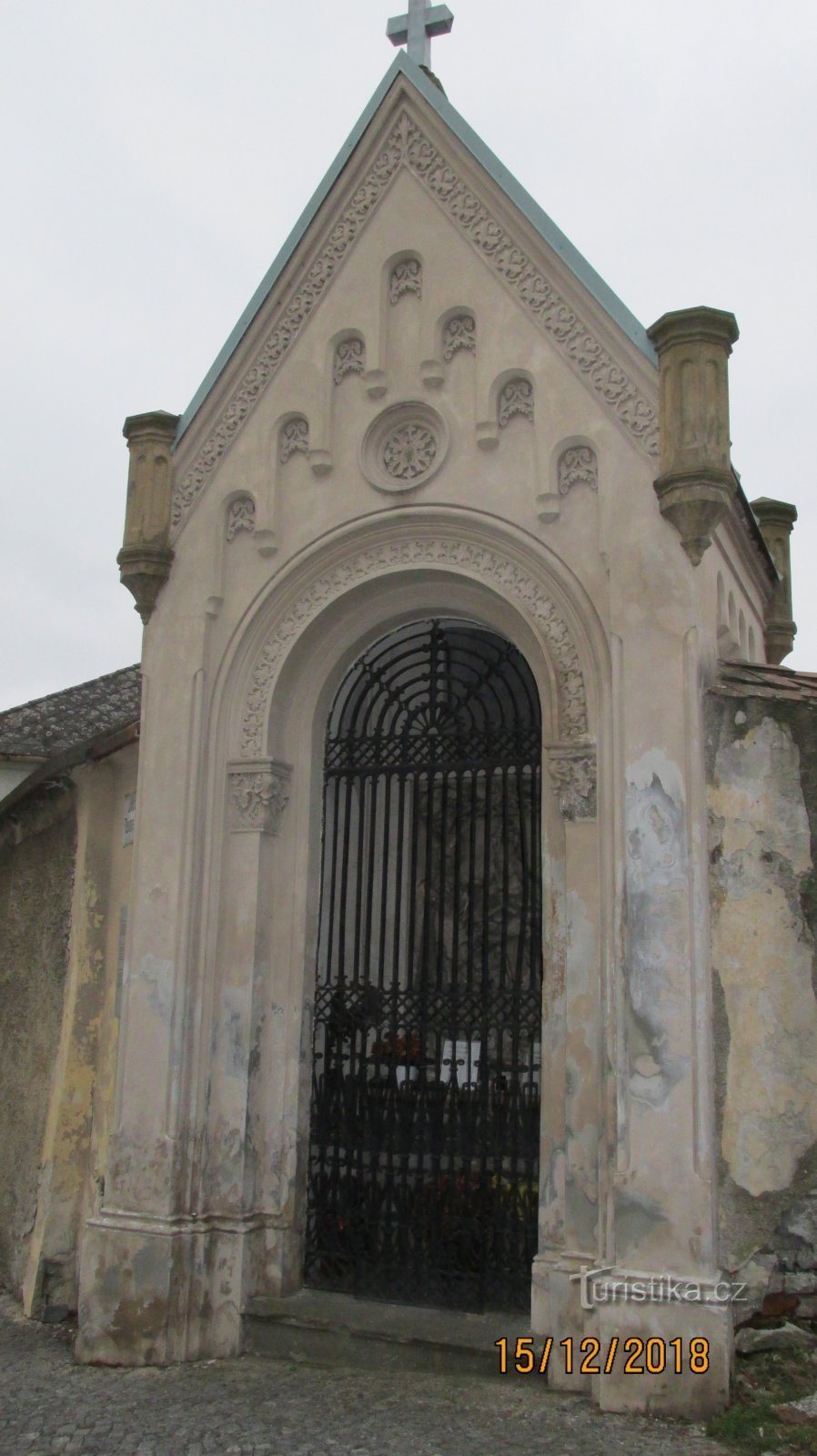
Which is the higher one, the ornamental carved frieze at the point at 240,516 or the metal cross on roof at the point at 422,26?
the metal cross on roof at the point at 422,26

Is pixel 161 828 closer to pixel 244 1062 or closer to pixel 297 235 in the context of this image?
pixel 244 1062

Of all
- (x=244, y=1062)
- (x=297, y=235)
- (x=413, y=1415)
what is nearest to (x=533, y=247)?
(x=297, y=235)

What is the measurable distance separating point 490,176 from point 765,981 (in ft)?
16.5

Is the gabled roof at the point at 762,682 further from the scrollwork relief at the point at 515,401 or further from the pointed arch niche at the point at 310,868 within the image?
the scrollwork relief at the point at 515,401

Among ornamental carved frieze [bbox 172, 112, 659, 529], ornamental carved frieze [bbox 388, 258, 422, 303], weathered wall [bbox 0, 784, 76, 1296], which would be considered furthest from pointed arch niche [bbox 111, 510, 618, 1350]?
weathered wall [bbox 0, 784, 76, 1296]

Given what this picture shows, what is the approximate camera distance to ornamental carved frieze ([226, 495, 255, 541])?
8.00 meters

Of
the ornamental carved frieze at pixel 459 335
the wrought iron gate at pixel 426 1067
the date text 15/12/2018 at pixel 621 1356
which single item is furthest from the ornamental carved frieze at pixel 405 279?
the date text 15/12/2018 at pixel 621 1356

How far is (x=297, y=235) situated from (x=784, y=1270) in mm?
6760

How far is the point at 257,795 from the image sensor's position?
763 cm

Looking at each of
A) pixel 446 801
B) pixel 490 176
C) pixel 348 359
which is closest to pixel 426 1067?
pixel 446 801

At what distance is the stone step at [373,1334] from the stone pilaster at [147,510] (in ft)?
14.2

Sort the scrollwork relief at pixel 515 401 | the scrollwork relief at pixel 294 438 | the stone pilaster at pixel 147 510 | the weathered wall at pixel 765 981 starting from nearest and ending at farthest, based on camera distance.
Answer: the weathered wall at pixel 765 981 < the scrollwork relief at pixel 515 401 < the scrollwork relief at pixel 294 438 < the stone pilaster at pixel 147 510

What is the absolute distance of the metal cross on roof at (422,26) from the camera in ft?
27.7

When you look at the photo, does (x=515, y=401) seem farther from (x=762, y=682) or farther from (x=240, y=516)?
A: (x=762, y=682)
